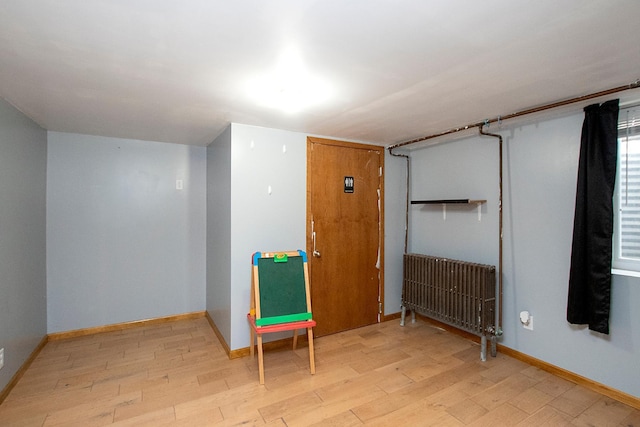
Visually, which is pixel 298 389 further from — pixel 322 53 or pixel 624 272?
pixel 624 272

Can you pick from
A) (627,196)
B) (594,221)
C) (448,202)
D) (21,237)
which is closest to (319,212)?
(448,202)

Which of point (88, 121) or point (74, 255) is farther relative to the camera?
point (74, 255)

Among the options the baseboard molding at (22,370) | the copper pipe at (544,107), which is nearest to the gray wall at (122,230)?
the baseboard molding at (22,370)

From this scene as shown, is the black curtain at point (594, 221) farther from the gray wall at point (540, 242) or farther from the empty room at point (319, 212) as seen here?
the gray wall at point (540, 242)

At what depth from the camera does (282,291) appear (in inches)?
112

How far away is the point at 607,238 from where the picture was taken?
2.26 m

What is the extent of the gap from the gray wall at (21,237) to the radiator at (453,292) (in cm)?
375

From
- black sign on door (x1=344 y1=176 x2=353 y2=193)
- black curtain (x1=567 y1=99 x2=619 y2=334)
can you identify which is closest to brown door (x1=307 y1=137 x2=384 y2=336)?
black sign on door (x1=344 y1=176 x2=353 y2=193)

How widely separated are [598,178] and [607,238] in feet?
1.48

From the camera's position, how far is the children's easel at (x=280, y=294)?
2.70 meters

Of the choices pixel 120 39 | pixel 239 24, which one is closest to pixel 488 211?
pixel 239 24

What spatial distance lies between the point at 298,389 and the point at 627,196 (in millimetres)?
2923

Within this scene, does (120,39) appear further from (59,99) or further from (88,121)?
(88,121)

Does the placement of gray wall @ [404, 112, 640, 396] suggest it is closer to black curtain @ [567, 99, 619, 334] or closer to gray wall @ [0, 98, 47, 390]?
black curtain @ [567, 99, 619, 334]
